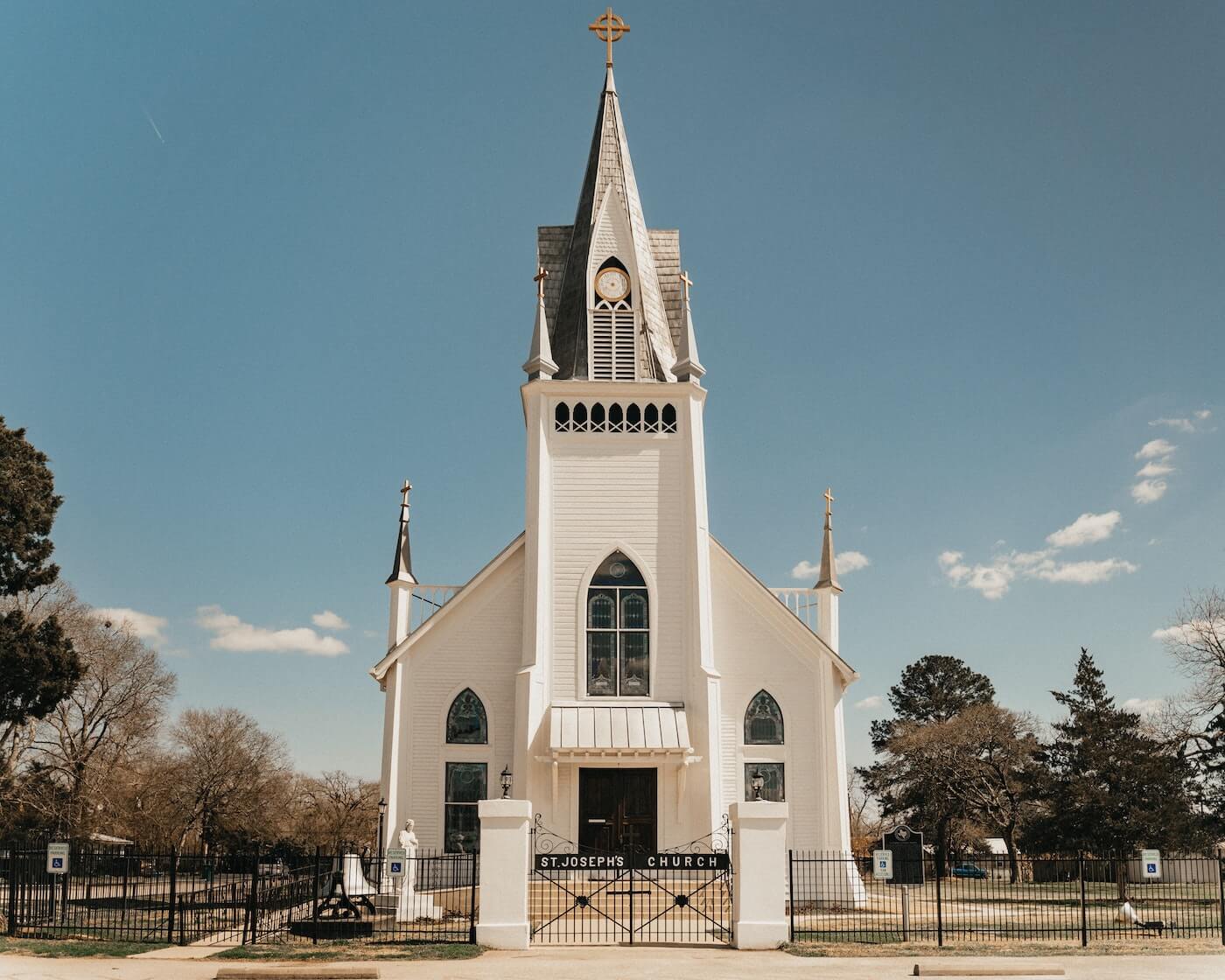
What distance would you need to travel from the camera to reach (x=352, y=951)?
17859mm

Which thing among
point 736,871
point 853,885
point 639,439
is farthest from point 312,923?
point 639,439

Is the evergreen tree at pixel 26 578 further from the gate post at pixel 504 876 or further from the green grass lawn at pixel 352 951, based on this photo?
the gate post at pixel 504 876

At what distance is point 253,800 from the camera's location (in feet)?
193

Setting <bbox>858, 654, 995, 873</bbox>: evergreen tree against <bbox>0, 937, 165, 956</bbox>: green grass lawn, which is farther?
<bbox>858, 654, 995, 873</bbox>: evergreen tree

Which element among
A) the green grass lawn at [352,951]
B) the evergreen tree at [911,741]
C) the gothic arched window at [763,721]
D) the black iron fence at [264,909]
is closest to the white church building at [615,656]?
the gothic arched window at [763,721]

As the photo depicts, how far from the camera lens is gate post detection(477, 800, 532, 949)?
18484 millimetres

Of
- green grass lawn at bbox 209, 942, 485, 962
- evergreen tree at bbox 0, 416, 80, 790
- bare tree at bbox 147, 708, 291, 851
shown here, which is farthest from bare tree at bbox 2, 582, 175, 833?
green grass lawn at bbox 209, 942, 485, 962

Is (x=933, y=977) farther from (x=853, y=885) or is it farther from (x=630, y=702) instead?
(x=630, y=702)

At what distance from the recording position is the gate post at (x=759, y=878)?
1862cm

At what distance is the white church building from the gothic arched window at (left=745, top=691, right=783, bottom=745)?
0.04 metres

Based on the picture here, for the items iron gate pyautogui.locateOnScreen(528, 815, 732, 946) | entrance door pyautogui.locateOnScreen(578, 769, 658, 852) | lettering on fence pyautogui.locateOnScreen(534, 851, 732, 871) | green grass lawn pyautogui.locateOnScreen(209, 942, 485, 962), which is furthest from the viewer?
entrance door pyautogui.locateOnScreen(578, 769, 658, 852)

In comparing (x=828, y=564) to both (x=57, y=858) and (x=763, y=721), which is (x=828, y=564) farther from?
(x=57, y=858)

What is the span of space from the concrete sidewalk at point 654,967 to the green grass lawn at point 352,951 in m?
0.48

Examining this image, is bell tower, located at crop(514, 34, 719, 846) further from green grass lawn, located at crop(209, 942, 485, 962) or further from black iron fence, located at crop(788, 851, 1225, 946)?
green grass lawn, located at crop(209, 942, 485, 962)
